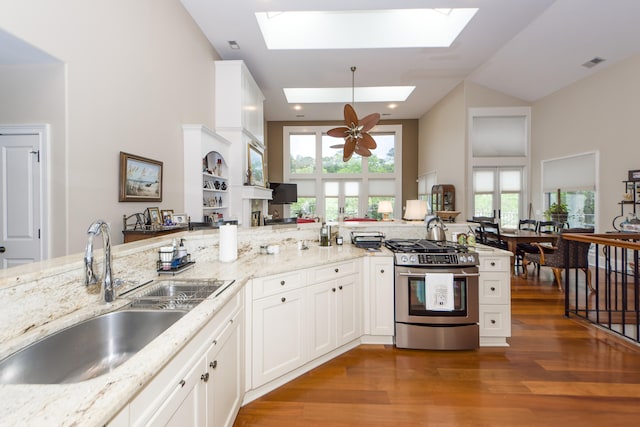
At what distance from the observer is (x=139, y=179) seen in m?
3.07

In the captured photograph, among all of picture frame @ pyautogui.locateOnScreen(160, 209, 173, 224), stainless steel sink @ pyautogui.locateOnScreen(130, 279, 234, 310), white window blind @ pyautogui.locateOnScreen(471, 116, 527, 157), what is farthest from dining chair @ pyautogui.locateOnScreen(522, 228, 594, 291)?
picture frame @ pyautogui.locateOnScreen(160, 209, 173, 224)

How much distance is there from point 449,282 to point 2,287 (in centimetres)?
274

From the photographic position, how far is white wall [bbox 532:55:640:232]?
5.05 meters

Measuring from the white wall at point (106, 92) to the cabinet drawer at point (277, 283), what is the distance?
1.70 metres

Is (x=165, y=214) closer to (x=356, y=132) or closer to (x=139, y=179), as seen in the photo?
(x=139, y=179)

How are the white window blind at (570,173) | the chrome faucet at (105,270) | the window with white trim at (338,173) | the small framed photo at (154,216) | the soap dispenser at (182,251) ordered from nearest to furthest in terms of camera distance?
the chrome faucet at (105,270) < the soap dispenser at (182,251) < the small framed photo at (154,216) < the white window blind at (570,173) < the window with white trim at (338,173)

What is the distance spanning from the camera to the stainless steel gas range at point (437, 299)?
2.55m

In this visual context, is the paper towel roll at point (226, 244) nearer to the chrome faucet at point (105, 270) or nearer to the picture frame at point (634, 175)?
the chrome faucet at point (105, 270)

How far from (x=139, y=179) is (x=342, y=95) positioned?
238 inches

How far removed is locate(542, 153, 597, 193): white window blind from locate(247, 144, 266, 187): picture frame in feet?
21.7

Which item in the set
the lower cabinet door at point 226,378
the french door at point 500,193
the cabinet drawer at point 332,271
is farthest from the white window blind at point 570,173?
the lower cabinet door at point 226,378

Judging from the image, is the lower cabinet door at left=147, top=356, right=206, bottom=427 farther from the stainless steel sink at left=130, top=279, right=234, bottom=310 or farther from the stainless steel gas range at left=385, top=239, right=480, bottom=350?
the stainless steel gas range at left=385, top=239, right=480, bottom=350

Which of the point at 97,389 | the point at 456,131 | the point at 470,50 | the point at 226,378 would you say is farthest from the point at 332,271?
the point at 456,131

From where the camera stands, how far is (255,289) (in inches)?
75.0
